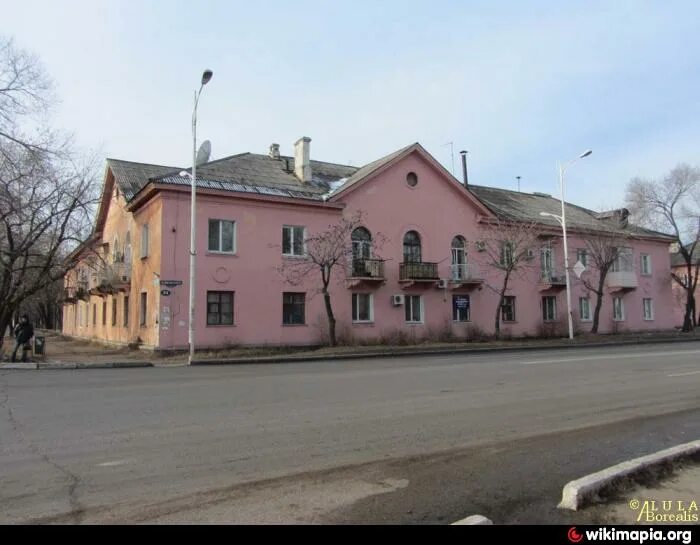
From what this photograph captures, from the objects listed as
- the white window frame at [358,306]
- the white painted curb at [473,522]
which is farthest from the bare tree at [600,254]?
the white painted curb at [473,522]

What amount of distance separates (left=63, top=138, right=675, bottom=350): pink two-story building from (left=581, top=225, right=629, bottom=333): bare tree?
637 mm

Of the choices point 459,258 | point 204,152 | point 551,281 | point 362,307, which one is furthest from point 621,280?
point 204,152

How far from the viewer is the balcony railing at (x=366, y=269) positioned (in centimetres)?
2830

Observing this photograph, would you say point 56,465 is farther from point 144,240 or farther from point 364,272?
point 144,240

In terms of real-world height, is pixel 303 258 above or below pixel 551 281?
above

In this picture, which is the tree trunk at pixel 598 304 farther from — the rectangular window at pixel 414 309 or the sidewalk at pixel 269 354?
the rectangular window at pixel 414 309

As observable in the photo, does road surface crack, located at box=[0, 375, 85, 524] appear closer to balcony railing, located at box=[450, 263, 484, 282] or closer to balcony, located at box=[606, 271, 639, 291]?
balcony railing, located at box=[450, 263, 484, 282]

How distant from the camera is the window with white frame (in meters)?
29.0

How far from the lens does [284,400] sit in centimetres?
1072

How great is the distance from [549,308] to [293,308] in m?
18.0

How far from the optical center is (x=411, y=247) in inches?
1230

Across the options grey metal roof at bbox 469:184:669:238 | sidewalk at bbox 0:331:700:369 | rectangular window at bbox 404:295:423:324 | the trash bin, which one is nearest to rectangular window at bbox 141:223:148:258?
sidewalk at bbox 0:331:700:369

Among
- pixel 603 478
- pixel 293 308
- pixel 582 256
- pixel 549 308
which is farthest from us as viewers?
pixel 582 256

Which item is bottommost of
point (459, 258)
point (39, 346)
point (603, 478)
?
point (603, 478)
